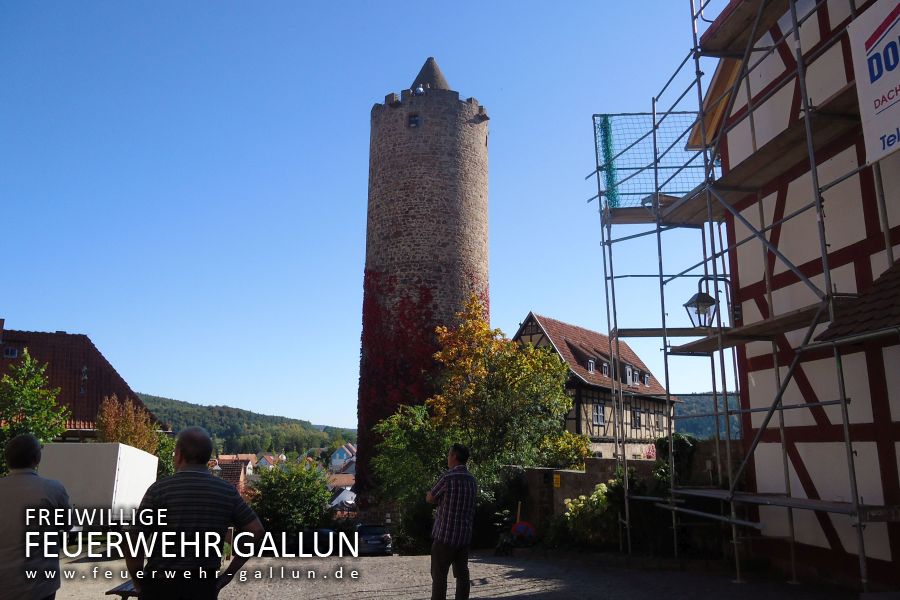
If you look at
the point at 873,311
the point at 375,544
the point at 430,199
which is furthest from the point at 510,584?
the point at 430,199

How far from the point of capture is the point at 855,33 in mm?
6223

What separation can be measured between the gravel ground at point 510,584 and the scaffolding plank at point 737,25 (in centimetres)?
646

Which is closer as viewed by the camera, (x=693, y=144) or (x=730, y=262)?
(x=730, y=262)

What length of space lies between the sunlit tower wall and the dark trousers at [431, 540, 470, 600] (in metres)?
15.2

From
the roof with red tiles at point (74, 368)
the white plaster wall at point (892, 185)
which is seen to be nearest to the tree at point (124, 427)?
the roof with red tiles at point (74, 368)

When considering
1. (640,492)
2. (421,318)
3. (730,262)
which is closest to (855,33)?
(730,262)

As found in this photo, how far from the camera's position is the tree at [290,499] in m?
21.1

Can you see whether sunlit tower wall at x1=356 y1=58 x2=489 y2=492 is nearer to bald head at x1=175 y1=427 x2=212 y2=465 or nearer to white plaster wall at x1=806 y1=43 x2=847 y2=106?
white plaster wall at x1=806 y1=43 x2=847 y2=106

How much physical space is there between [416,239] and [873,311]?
17102 millimetres

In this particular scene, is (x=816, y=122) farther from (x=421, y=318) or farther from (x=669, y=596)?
(x=421, y=318)

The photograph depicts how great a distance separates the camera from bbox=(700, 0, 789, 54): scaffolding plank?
8047 mm

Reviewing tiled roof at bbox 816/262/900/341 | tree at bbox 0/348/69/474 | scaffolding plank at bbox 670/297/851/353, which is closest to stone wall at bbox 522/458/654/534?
scaffolding plank at bbox 670/297/851/353

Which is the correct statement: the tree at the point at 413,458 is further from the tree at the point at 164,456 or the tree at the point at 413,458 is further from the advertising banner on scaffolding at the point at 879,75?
the advertising banner on scaffolding at the point at 879,75

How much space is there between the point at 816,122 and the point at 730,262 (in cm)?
287
